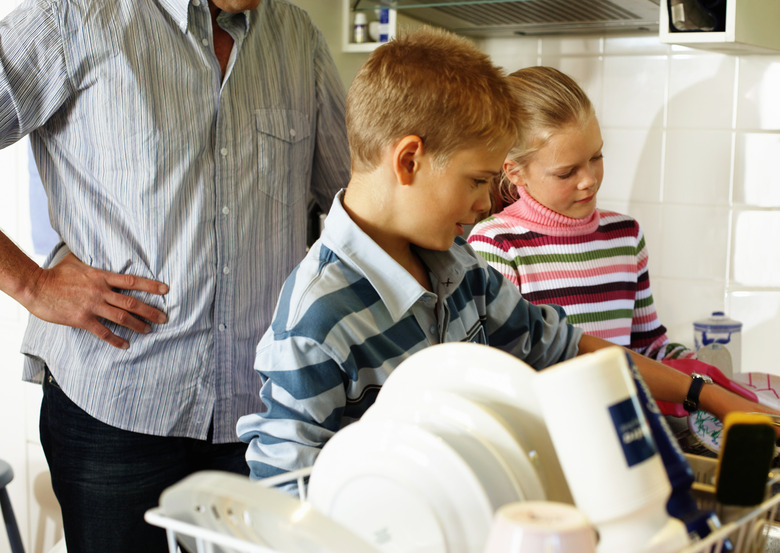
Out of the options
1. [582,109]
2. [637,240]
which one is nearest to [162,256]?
[582,109]

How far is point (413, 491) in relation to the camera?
459 millimetres

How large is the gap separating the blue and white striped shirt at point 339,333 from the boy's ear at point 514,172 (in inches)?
21.3

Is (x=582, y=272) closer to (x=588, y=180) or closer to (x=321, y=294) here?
(x=588, y=180)

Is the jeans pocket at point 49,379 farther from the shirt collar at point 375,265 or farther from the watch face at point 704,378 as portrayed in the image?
the watch face at point 704,378

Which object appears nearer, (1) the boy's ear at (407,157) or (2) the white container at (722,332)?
(1) the boy's ear at (407,157)

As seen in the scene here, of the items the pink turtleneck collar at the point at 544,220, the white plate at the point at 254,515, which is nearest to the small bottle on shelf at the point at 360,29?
the pink turtleneck collar at the point at 544,220

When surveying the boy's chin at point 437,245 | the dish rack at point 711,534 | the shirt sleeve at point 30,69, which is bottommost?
the dish rack at point 711,534

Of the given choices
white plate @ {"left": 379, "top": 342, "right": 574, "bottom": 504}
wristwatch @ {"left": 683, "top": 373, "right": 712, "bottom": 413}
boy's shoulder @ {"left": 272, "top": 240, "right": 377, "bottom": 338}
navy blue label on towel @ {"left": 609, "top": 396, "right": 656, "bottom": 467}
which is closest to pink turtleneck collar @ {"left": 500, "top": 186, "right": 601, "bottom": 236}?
wristwatch @ {"left": 683, "top": 373, "right": 712, "bottom": 413}

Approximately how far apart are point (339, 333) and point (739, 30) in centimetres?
123

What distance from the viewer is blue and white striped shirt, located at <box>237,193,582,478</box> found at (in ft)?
2.46

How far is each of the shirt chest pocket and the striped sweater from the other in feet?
1.20

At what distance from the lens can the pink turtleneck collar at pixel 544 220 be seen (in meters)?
1.51

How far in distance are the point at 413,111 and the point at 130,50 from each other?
1.65 ft

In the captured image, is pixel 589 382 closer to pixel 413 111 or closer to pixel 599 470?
pixel 599 470
